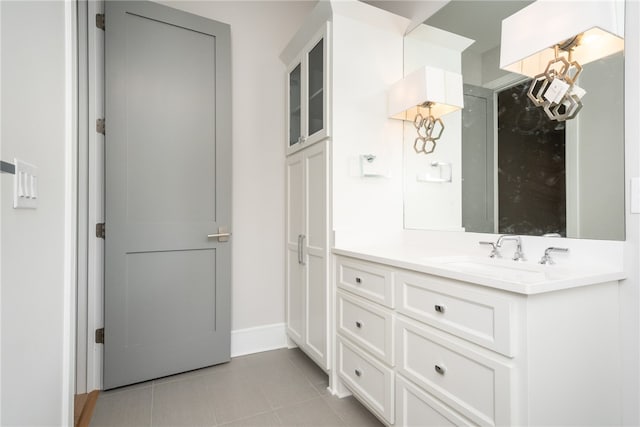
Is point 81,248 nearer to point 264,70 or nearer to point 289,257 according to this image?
point 289,257

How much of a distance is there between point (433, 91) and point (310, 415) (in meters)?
1.90

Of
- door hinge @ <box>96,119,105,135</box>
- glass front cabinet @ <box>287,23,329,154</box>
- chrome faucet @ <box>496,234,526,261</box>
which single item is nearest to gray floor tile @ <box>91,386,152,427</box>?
door hinge @ <box>96,119,105,135</box>

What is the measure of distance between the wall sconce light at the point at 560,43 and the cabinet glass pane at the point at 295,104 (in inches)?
55.7

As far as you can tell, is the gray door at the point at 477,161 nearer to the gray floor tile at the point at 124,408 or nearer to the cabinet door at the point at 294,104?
the cabinet door at the point at 294,104

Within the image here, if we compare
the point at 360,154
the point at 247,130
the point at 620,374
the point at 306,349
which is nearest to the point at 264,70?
the point at 247,130

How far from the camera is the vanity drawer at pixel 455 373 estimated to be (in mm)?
1007

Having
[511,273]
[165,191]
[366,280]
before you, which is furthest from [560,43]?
[165,191]

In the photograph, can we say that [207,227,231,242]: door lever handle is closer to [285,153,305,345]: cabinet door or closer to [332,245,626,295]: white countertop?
[285,153,305,345]: cabinet door

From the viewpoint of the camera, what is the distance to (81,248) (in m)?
1.92

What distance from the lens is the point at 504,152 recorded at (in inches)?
65.1

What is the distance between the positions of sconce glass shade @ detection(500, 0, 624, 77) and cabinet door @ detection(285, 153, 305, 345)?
4.62 ft

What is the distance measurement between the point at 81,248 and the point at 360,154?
176cm

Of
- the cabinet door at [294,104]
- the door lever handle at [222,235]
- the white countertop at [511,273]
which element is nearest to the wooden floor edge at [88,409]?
the door lever handle at [222,235]

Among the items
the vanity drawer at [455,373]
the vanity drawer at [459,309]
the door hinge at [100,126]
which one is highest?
the door hinge at [100,126]
